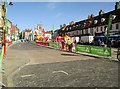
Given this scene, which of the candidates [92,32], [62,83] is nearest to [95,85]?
[62,83]

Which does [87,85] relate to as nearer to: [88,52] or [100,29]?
[88,52]

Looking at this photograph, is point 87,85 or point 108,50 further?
point 108,50

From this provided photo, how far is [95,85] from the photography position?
9.13m

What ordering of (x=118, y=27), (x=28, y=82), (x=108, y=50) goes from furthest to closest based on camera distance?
(x=118, y=27) < (x=108, y=50) < (x=28, y=82)

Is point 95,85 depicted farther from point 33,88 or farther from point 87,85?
point 33,88

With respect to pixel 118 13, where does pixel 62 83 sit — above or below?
below

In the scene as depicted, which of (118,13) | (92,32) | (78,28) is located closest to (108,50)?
(118,13)

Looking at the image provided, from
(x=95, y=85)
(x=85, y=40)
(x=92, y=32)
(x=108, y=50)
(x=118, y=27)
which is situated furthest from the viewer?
(x=92, y=32)

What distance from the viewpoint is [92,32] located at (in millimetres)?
78812

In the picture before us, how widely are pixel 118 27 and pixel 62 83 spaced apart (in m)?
52.0

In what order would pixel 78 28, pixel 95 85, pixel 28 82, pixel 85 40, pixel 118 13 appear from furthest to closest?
pixel 78 28
pixel 85 40
pixel 118 13
pixel 28 82
pixel 95 85

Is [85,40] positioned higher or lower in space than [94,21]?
lower

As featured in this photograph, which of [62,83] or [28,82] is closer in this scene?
[62,83]

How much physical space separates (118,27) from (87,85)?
52421 mm
